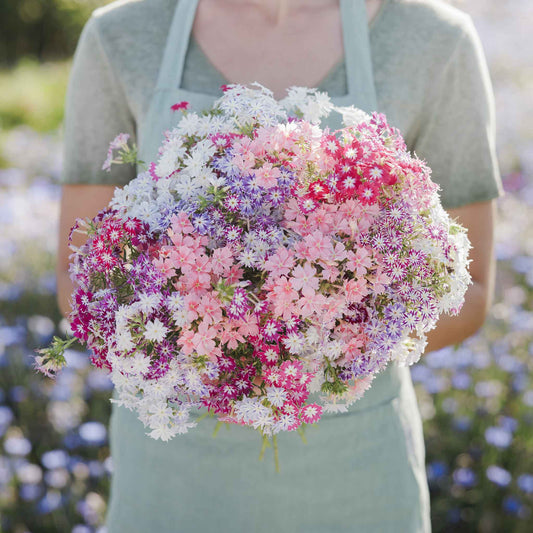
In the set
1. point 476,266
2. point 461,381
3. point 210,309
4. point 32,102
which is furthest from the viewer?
point 32,102

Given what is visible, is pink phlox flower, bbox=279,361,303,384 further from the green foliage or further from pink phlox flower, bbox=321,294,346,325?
the green foliage

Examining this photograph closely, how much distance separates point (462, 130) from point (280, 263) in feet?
2.73

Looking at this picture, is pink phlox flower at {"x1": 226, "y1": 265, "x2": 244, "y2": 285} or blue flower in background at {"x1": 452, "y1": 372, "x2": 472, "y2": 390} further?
blue flower in background at {"x1": 452, "y1": 372, "x2": 472, "y2": 390}

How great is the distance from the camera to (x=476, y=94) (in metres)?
1.62

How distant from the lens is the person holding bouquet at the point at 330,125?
5.32 feet

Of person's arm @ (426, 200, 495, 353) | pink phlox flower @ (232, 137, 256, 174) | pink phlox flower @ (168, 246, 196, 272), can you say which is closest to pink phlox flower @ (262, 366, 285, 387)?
pink phlox flower @ (168, 246, 196, 272)

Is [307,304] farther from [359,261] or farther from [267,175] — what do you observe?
[267,175]

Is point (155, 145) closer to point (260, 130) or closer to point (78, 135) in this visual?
point (78, 135)

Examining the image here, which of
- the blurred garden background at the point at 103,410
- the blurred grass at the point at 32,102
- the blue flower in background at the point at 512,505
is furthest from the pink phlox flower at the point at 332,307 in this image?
the blurred grass at the point at 32,102

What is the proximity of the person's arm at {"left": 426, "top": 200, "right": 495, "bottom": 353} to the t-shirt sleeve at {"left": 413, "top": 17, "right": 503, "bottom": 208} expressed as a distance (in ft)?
0.12

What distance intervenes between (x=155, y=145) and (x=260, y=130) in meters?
0.56

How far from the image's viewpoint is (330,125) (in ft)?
5.22

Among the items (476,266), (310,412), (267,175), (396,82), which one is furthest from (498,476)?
(267,175)

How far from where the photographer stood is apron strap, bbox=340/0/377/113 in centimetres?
159
